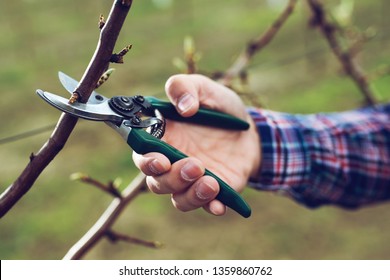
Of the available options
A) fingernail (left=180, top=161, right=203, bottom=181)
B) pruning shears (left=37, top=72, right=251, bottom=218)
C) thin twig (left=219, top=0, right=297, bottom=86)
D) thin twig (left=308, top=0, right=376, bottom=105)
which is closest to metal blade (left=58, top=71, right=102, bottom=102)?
pruning shears (left=37, top=72, right=251, bottom=218)

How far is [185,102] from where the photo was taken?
126cm

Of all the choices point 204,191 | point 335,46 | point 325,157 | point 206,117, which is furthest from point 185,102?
point 335,46

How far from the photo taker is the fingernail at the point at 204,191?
111 centimetres

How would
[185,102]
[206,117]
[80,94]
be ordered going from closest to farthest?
[80,94], [185,102], [206,117]

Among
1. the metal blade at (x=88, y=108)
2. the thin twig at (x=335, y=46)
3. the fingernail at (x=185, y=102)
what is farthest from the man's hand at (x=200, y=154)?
the thin twig at (x=335, y=46)

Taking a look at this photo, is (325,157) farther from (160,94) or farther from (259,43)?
(160,94)

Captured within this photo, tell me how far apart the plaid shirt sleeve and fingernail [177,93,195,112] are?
38cm

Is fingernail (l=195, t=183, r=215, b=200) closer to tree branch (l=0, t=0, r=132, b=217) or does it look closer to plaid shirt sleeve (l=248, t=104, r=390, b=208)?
tree branch (l=0, t=0, r=132, b=217)

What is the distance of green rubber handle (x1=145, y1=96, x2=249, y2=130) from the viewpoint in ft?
4.20

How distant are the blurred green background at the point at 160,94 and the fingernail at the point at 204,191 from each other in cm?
93

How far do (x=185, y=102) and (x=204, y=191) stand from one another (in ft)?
0.80

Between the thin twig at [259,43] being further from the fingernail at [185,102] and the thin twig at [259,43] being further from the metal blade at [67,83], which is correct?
the metal blade at [67,83]
